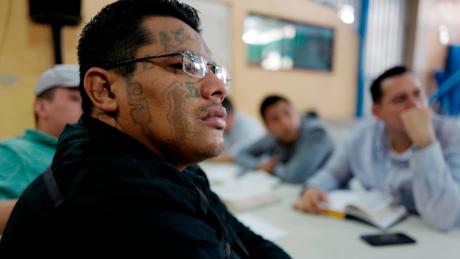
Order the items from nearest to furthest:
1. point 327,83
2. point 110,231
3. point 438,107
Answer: point 110,231 → point 438,107 → point 327,83

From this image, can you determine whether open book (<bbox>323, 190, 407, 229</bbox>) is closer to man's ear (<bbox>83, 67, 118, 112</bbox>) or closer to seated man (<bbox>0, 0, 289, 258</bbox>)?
seated man (<bbox>0, 0, 289, 258</bbox>)

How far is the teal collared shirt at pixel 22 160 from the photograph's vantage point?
3.49 feet

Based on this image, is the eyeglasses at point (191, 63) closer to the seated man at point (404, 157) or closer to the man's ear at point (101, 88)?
the man's ear at point (101, 88)

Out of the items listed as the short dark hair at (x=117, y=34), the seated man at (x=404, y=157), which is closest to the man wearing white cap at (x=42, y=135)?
the short dark hair at (x=117, y=34)

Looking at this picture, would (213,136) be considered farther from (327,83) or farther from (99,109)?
(327,83)

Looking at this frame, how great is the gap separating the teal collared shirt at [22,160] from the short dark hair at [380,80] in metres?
1.46

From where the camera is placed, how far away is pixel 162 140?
603 mm

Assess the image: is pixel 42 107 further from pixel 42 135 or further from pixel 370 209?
pixel 370 209

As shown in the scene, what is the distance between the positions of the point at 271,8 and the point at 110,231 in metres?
3.73

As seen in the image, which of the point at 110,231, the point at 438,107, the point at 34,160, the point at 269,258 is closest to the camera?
the point at 110,231

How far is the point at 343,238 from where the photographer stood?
3.55ft

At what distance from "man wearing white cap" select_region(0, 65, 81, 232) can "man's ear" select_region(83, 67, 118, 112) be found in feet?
1.90

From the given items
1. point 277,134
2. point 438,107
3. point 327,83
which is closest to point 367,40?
point 327,83

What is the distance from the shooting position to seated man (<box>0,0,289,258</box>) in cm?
44
